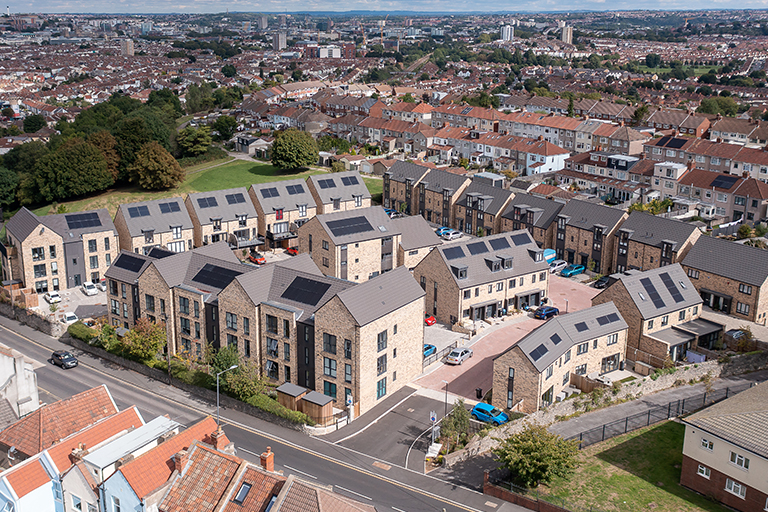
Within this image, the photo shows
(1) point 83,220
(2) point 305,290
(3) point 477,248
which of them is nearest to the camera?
(2) point 305,290

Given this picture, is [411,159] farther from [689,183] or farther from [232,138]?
[689,183]

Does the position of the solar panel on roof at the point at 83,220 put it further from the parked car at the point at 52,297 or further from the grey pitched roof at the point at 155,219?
the parked car at the point at 52,297

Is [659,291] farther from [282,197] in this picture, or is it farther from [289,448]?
[282,197]

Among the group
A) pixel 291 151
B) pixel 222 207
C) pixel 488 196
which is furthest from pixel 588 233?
pixel 291 151

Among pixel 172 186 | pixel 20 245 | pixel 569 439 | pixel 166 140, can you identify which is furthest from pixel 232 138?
Result: pixel 569 439

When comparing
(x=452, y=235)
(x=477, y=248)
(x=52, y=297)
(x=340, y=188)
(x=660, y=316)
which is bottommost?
(x=52, y=297)

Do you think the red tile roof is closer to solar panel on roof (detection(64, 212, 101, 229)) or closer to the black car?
the black car

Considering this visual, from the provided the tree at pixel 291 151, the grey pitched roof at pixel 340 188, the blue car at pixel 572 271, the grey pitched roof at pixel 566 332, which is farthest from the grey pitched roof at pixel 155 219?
the grey pitched roof at pixel 566 332
